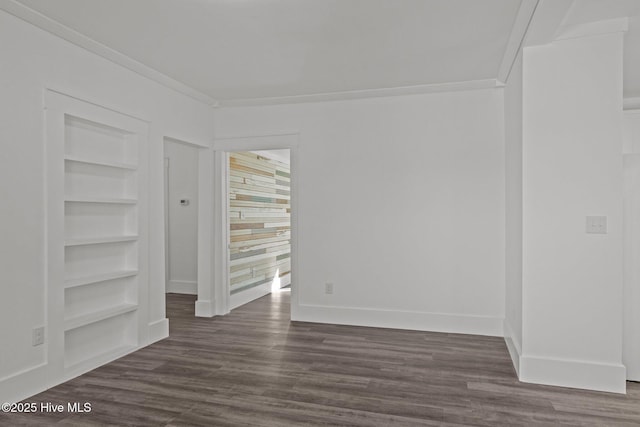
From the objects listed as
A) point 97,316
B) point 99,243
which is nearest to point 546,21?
point 99,243

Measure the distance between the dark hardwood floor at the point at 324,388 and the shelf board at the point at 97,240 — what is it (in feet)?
3.29

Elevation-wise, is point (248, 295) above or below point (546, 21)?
below

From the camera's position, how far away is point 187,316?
5.07 m

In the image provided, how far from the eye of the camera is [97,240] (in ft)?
11.2

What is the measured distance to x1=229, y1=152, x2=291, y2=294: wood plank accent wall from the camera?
5551 mm

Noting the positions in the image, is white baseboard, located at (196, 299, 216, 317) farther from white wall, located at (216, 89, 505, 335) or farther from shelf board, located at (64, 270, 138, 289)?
shelf board, located at (64, 270, 138, 289)

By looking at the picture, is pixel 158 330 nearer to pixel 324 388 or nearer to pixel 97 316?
pixel 97 316

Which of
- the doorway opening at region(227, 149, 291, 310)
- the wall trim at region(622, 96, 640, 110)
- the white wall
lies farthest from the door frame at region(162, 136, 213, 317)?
the wall trim at region(622, 96, 640, 110)

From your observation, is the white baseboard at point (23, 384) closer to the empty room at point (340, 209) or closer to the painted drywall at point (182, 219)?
the empty room at point (340, 209)

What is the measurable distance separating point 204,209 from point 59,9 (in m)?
2.68

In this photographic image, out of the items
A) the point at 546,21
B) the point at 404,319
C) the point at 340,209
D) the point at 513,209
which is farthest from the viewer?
the point at 340,209

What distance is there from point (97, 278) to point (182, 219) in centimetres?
328

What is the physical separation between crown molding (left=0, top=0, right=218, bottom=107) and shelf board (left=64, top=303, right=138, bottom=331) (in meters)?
2.09

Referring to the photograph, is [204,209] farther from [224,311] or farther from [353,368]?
[353,368]
